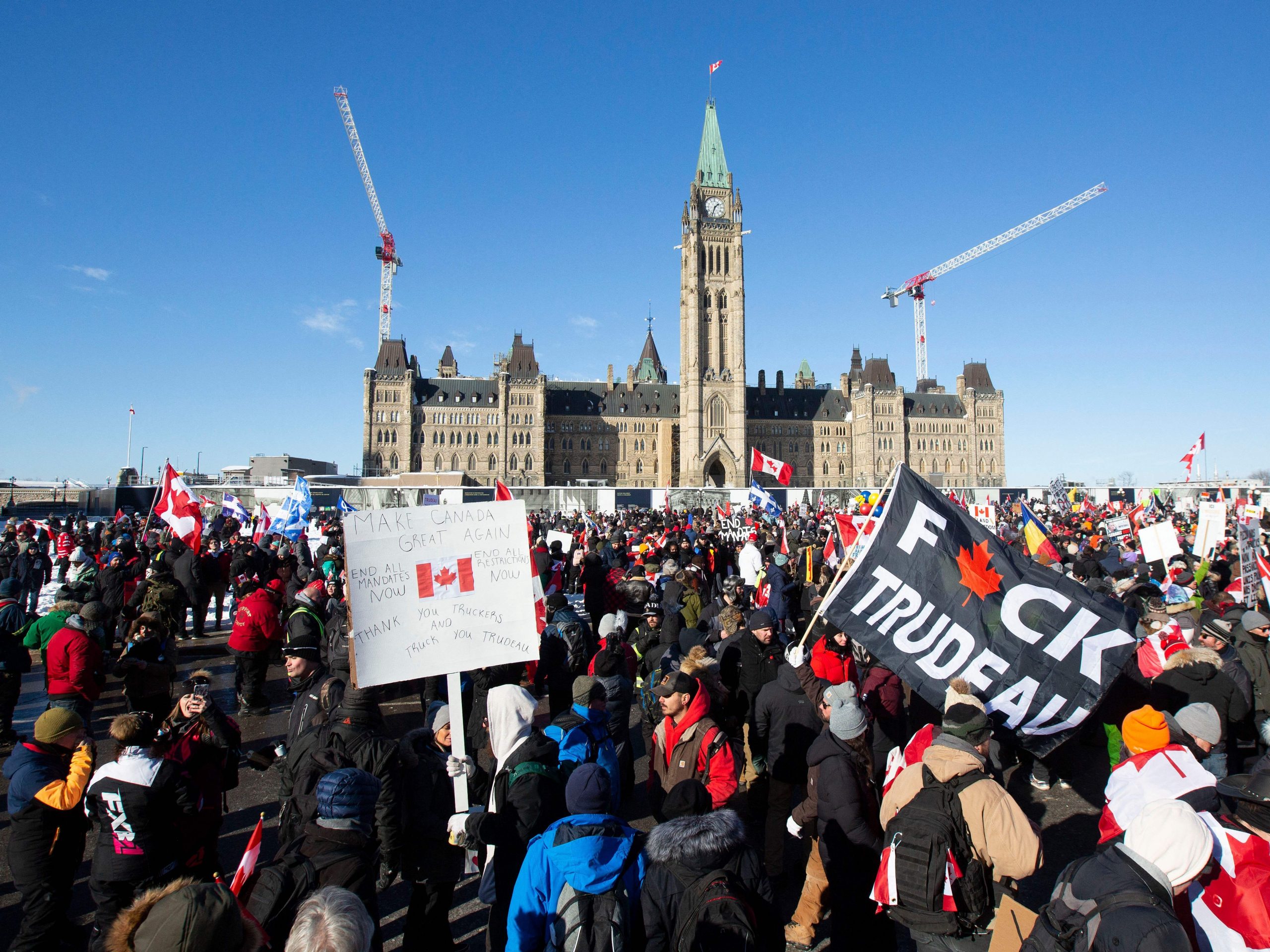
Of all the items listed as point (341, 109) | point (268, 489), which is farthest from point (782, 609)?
point (341, 109)

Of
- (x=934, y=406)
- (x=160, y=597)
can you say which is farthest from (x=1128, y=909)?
(x=934, y=406)

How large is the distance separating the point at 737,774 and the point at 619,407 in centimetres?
8346

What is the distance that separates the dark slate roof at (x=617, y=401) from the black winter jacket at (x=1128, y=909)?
8426 cm

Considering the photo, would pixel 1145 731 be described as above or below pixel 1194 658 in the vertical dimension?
above

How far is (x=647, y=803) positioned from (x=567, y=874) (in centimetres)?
410

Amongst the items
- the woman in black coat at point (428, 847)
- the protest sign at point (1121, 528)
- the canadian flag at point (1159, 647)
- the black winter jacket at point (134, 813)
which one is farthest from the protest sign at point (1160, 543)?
the black winter jacket at point (134, 813)

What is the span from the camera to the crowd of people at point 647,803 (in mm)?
2596

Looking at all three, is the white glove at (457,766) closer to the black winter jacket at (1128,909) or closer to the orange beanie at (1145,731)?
the black winter jacket at (1128,909)

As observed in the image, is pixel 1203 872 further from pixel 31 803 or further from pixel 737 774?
pixel 31 803

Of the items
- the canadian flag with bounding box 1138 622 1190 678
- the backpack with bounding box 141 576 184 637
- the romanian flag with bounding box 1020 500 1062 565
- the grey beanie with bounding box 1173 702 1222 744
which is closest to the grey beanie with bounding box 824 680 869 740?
the grey beanie with bounding box 1173 702 1222 744

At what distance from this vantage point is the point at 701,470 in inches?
3164

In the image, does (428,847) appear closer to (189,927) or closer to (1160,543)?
(189,927)

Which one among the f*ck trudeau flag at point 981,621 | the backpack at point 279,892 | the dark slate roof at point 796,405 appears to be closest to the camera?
the backpack at point 279,892

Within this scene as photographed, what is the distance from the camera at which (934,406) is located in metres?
95.1
